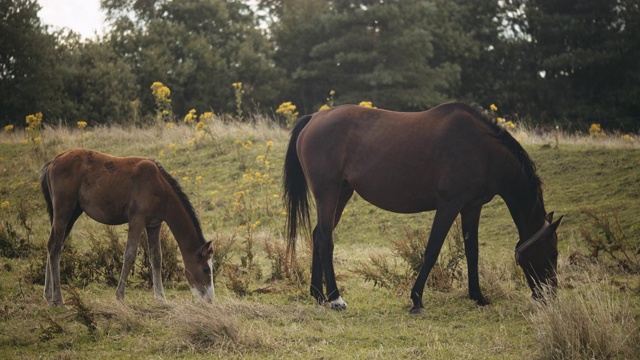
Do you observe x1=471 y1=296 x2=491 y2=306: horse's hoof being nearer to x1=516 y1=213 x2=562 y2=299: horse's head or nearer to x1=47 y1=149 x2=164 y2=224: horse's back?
x1=516 y1=213 x2=562 y2=299: horse's head

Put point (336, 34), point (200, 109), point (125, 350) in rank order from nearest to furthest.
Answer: point (125, 350), point (200, 109), point (336, 34)

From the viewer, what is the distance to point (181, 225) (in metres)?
8.06

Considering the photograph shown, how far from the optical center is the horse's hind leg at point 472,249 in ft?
26.5

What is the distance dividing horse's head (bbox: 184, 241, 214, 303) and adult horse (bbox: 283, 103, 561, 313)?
1362mm

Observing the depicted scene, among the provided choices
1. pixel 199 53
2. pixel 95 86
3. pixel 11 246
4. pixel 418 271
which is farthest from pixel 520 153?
pixel 199 53

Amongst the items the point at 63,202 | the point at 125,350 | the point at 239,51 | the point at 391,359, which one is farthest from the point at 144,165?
the point at 239,51

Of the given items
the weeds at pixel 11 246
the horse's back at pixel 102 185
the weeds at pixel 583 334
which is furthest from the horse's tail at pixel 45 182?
the weeds at pixel 583 334

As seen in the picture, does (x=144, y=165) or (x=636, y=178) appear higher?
(x=144, y=165)

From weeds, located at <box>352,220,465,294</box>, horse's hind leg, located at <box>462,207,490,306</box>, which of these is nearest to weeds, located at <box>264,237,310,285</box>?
weeds, located at <box>352,220,465,294</box>

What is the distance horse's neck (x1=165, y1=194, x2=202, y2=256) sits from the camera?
317 inches

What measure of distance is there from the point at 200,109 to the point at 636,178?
25.6 meters

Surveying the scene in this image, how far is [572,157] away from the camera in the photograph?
15.9m

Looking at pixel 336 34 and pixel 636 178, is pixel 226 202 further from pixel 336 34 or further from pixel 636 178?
pixel 336 34

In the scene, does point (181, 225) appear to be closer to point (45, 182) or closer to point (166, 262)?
point (166, 262)
